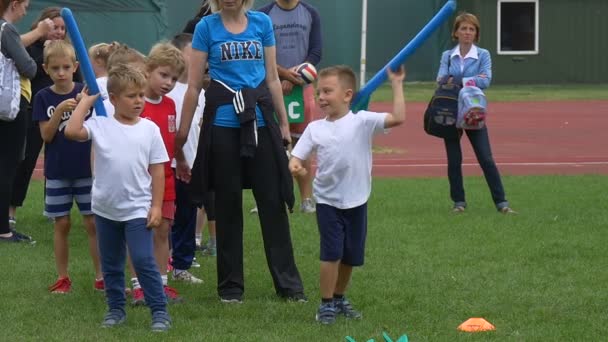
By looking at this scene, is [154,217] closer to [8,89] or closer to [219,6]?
[219,6]

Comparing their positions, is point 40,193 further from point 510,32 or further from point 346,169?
point 510,32

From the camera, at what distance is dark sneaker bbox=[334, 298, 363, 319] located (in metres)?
7.09

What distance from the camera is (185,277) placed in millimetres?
8453

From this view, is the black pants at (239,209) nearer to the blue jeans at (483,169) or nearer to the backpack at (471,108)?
the backpack at (471,108)

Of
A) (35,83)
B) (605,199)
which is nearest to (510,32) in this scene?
(605,199)

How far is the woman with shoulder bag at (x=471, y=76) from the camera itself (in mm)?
11789

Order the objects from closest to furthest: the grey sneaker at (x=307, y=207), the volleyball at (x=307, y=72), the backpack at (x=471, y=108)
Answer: the volleyball at (x=307, y=72) → the backpack at (x=471, y=108) → the grey sneaker at (x=307, y=207)

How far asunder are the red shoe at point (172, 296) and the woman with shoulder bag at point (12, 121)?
8.20 ft

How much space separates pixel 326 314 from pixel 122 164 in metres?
1.49

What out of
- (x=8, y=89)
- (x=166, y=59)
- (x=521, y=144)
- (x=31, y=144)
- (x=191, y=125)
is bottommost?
(x=521, y=144)

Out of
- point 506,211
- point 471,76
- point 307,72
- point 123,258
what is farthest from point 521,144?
point 123,258

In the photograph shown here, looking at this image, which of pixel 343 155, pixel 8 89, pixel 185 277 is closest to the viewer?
pixel 343 155

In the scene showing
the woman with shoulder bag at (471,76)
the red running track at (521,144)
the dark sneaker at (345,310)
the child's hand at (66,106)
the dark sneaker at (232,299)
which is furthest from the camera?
the red running track at (521,144)

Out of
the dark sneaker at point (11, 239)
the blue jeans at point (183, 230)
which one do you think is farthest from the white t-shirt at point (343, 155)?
the dark sneaker at point (11, 239)
